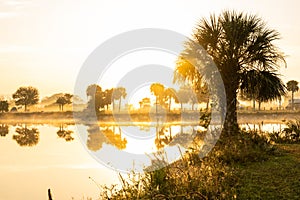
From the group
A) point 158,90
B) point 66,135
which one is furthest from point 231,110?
point 158,90

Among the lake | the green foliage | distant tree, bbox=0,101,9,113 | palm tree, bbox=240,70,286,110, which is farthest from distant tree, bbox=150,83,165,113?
the green foliage

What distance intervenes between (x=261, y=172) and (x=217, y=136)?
6884 mm

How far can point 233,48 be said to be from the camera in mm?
21078

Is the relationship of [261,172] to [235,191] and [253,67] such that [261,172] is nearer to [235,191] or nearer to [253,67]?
[235,191]

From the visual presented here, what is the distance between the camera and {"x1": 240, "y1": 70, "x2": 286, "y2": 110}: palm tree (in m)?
20.3

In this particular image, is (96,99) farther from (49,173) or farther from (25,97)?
(49,173)

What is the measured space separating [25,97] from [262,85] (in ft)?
372

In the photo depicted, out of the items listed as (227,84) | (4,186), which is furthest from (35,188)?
(227,84)

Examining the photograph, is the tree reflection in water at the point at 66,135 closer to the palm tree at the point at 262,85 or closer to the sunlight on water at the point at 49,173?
the sunlight on water at the point at 49,173

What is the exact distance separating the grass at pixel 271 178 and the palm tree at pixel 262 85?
23.5 ft

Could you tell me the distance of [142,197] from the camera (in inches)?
356

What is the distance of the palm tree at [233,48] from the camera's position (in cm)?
2075

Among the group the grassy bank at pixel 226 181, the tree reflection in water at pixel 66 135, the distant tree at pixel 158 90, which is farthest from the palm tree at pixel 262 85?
the distant tree at pixel 158 90

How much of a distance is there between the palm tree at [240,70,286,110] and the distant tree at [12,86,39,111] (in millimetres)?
112101
